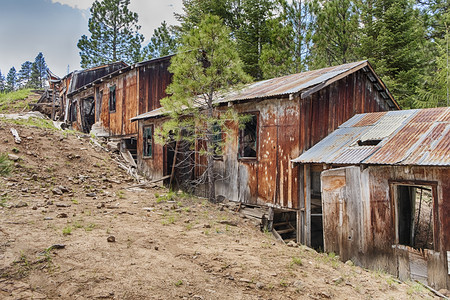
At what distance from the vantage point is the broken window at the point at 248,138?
11.1 metres

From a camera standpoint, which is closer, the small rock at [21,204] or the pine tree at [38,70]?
the small rock at [21,204]

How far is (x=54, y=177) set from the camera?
1161 centimetres

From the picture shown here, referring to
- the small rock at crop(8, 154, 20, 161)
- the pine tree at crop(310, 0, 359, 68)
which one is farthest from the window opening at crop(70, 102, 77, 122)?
the pine tree at crop(310, 0, 359, 68)

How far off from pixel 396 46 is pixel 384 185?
39.9 ft

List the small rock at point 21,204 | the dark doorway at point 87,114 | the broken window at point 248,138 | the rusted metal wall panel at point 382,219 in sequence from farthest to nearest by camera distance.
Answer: the dark doorway at point 87,114, the broken window at point 248,138, the small rock at point 21,204, the rusted metal wall panel at point 382,219

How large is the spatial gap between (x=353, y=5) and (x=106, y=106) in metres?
15.9

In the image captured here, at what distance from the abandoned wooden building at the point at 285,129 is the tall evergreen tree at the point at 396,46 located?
4.86 meters

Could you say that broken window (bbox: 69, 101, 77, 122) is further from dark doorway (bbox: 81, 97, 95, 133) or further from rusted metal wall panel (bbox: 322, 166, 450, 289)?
rusted metal wall panel (bbox: 322, 166, 450, 289)

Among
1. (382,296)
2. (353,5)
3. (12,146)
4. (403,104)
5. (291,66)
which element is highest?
(353,5)

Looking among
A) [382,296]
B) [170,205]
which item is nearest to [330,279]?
[382,296]

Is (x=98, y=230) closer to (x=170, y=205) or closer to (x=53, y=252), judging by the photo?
(x=53, y=252)

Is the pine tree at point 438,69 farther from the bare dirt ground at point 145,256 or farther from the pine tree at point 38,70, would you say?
the pine tree at point 38,70

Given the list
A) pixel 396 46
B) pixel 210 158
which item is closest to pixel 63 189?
pixel 210 158

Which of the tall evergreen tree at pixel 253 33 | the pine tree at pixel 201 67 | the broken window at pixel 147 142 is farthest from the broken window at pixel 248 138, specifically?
the tall evergreen tree at pixel 253 33
